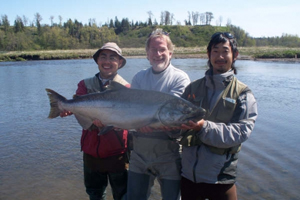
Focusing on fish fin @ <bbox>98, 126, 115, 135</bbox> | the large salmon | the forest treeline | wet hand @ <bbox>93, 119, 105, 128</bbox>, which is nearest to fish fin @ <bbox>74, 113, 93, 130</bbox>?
the large salmon

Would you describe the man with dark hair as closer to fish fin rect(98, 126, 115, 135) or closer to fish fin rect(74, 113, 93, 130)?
fish fin rect(98, 126, 115, 135)

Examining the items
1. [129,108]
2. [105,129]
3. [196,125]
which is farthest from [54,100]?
[196,125]

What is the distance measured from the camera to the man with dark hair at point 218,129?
3131mm

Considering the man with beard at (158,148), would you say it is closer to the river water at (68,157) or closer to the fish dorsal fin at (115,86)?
the fish dorsal fin at (115,86)

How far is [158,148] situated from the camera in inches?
143

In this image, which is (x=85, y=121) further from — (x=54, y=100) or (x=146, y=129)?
(x=146, y=129)

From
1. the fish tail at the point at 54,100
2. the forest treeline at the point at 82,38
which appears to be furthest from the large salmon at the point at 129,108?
the forest treeline at the point at 82,38

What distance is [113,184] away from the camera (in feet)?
14.1

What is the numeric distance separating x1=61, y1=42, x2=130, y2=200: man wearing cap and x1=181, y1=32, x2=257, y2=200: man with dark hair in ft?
3.89

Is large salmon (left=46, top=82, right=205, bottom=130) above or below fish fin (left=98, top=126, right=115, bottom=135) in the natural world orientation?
above

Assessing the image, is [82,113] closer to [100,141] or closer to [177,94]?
[100,141]

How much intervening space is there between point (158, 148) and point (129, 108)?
681 mm

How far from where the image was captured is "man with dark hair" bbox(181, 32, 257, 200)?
3131mm

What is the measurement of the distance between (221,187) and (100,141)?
6.37ft
